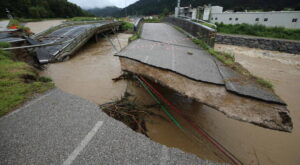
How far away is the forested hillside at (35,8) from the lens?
1484 inches

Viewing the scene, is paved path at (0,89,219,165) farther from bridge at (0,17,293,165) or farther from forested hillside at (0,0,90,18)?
forested hillside at (0,0,90,18)

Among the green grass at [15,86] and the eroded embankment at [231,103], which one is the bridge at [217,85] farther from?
the green grass at [15,86]

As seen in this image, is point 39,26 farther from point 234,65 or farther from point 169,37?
point 234,65

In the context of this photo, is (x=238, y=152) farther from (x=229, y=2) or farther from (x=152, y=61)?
(x=229, y=2)

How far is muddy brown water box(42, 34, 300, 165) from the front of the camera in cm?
349

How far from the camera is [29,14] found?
4053 cm

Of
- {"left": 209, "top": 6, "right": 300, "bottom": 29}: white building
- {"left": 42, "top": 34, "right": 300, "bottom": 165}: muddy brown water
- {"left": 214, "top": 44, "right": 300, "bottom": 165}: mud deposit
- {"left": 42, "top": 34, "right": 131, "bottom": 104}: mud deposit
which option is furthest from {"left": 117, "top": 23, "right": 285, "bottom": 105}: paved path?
{"left": 209, "top": 6, "right": 300, "bottom": 29}: white building

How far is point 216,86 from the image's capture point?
11.0 ft

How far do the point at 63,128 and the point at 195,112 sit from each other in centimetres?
401

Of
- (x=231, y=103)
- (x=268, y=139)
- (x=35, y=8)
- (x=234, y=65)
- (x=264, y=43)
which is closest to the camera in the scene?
(x=231, y=103)

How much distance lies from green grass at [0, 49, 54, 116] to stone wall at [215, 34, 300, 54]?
1967 cm

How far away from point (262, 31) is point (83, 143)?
2467 cm

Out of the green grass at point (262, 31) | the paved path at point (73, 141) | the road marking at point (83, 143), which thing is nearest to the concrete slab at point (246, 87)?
the paved path at point (73, 141)

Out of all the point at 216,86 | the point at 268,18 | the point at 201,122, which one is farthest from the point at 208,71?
the point at 268,18
